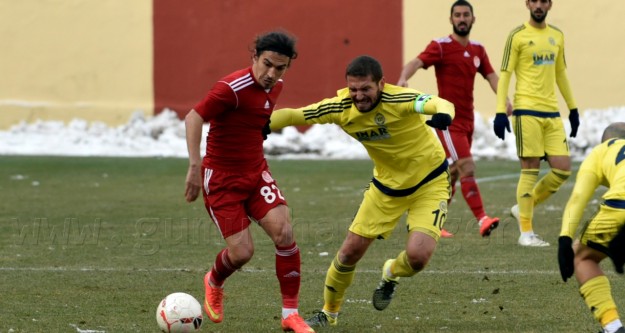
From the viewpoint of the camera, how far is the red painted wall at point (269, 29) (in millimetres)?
21484

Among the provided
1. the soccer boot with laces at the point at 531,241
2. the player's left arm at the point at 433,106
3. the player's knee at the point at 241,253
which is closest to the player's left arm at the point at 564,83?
A: the soccer boot with laces at the point at 531,241

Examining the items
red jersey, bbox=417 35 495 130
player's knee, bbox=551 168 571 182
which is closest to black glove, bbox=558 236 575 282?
player's knee, bbox=551 168 571 182

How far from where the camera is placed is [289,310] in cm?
723

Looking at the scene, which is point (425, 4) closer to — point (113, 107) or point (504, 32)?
point (504, 32)

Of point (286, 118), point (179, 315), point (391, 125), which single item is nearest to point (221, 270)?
point (179, 315)

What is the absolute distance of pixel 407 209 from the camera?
307 inches

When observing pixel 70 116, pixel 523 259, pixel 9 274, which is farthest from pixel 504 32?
pixel 9 274

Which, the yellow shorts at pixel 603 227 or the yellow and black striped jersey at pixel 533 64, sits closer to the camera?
the yellow shorts at pixel 603 227

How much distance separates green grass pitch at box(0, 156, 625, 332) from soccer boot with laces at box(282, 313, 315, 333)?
180 millimetres

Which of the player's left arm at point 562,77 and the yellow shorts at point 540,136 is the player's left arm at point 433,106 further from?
the player's left arm at point 562,77

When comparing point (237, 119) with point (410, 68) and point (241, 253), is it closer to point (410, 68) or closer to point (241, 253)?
point (241, 253)

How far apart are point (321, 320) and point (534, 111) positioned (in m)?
4.40

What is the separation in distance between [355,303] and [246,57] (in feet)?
45.8

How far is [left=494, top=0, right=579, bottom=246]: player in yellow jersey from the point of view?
35.8ft
